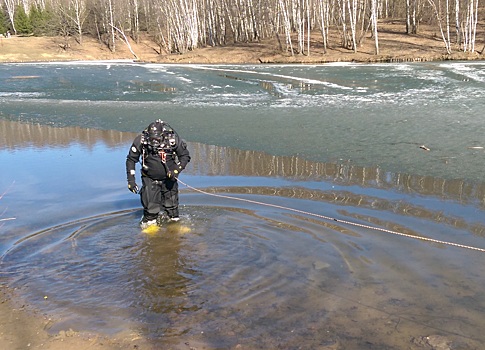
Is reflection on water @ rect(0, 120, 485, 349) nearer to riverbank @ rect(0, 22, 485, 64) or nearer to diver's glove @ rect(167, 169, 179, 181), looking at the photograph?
diver's glove @ rect(167, 169, 179, 181)

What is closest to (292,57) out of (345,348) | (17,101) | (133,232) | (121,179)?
(17,101)

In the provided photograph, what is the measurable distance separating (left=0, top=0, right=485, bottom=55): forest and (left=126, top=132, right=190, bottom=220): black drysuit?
126ft

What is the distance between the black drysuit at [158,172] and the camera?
7.82 metres

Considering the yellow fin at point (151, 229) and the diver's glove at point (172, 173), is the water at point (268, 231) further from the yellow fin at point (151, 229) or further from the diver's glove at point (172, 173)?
the diver's glove at point (172, 173)

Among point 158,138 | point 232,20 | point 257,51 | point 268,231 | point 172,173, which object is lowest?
point 268,231

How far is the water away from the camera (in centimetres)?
495

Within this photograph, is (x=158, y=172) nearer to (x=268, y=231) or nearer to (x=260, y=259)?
(x=268, y=231)

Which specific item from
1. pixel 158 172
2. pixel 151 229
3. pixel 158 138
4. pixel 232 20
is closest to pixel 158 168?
pixel 158 172

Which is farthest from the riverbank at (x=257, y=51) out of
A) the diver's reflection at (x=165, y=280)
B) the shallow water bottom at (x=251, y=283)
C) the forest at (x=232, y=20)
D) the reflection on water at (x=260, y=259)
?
the diver's reflection at (x=165, y=280)

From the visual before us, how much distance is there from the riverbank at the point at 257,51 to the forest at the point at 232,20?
88 centimetres

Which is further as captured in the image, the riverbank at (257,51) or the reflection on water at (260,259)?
the riverbank at (257,51)

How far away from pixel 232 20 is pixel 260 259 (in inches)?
2333

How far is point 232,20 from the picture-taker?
205ft

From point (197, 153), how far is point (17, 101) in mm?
15217
